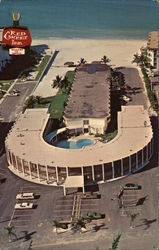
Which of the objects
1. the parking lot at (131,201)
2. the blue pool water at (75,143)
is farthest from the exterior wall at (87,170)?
the blue pool water at (75,143)

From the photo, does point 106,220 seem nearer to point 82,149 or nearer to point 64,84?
point 82,149

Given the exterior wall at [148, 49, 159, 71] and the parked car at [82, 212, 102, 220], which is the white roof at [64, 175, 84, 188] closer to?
the parked car at [82, 212, 102, 220]

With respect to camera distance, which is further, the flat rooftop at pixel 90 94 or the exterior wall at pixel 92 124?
the flat rooftop at pixel 90 94

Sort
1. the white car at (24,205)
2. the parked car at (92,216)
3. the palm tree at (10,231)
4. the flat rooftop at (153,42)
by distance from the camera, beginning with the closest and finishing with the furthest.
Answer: the palm tree at (10,231) → the parked car at (92,216) → the white car at (24,205) → the flat rooftop at (153,42)

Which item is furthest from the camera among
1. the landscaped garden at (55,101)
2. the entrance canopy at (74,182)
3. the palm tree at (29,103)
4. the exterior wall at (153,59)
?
the exterior wall at (153,59)

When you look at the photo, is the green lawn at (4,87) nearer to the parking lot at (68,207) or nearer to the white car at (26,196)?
the white car at (26,196)

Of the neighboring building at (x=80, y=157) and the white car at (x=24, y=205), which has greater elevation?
the neighboring building at (x=80, y=157)
